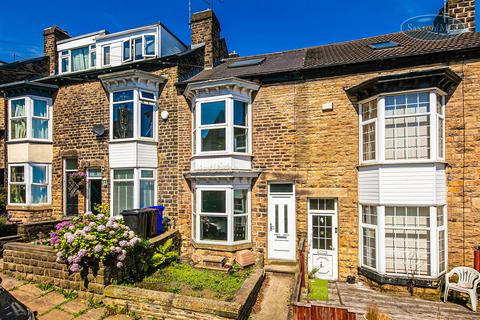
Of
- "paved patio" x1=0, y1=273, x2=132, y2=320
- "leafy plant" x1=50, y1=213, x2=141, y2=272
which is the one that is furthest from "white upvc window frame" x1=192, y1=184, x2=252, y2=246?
"paved patio" x1=0, y1=273, x2=132, y2=320

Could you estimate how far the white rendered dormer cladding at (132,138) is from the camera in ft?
38.0

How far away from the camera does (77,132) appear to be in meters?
13.1

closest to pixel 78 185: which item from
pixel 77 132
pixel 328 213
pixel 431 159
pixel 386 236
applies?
pixel 77 132

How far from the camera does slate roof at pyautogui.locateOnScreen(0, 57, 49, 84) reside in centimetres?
1563

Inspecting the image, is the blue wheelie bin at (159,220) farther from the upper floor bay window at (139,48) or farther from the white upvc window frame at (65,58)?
the white upvc window frame at (65,58)

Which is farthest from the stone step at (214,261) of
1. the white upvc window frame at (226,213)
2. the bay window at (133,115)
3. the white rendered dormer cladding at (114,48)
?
the white rendered dormer cladding at (114,48)

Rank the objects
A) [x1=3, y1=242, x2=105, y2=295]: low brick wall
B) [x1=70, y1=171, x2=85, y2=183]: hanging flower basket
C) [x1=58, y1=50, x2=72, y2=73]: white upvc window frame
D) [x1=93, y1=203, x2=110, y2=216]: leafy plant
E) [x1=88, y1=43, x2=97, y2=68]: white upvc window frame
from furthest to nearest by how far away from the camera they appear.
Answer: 1. [x1=58, y1=50, x2=72, y2=73]: white upvc window frame
2. [x1=88, y1=43, x2=97, y2=68]: white upvc window frame
3. [x1=70, y1=171, x2=85, y2=183]: hanging flower basket
4. [x1=93, y1=203, x2=110, y2=216]: leafy plant
5. [x1=3, y1=242, x2=105, y2=295]: low brick wall

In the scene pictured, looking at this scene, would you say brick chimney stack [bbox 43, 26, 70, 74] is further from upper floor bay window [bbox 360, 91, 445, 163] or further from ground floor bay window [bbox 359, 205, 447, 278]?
ground floor bay window [bbox 359, 205, 447, 278]

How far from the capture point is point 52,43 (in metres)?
15.3

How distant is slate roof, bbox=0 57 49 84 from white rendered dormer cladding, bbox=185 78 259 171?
10.8 meters

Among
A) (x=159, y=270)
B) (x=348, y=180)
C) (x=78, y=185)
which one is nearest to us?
(x=159, y=270)

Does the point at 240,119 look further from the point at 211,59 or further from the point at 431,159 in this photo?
the point at 431,159

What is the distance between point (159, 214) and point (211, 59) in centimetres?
807

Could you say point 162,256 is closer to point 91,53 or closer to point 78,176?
point 78,176
